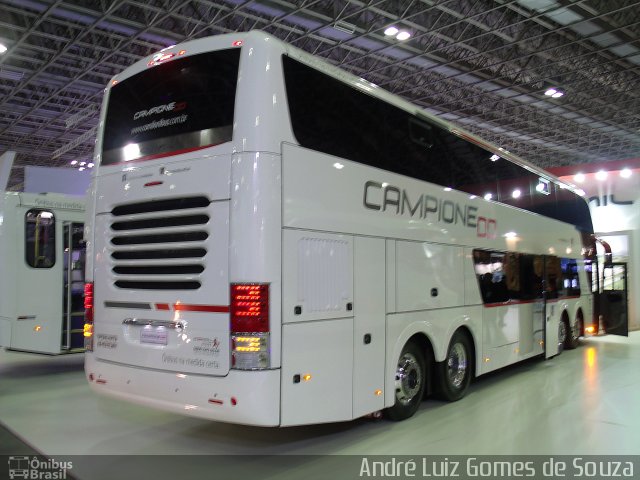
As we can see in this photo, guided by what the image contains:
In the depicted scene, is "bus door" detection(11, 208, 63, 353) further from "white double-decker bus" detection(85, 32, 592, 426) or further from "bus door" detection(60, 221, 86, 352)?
"white double-decker bus" detection(85, 32, 592, 426)

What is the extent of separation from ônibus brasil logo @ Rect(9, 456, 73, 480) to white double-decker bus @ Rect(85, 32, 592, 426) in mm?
721

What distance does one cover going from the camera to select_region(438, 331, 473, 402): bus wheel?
6562mm

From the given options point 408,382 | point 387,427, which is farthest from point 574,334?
point 387,427

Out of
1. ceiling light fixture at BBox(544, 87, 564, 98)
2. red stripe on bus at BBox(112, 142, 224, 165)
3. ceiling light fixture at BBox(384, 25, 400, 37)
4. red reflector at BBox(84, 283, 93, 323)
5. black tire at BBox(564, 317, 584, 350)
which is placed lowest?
black tire at BBox(564, 317, 584, 350)

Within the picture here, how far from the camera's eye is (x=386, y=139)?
5.71 meters

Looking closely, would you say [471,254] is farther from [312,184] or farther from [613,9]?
[613,9]

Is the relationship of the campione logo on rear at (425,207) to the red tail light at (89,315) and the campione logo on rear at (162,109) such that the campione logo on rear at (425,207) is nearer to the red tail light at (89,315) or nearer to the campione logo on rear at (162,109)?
the campione logo on rear at (162,109)

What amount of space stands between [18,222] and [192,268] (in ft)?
17.7

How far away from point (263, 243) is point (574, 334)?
974 centimetres

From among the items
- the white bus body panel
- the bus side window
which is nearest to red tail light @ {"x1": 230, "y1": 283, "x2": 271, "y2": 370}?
the white bus body panel

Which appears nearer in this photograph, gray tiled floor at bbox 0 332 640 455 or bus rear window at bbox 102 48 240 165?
bus rear window at bbox 102 48 240 165

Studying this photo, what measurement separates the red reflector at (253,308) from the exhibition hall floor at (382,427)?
5.12 ft

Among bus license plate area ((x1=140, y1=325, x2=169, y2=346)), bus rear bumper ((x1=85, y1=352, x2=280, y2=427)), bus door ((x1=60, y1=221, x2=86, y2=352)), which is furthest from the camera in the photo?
bus door ((x1=60, y1=221, x2=86, y2=352))

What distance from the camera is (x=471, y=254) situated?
7191 millimetres
